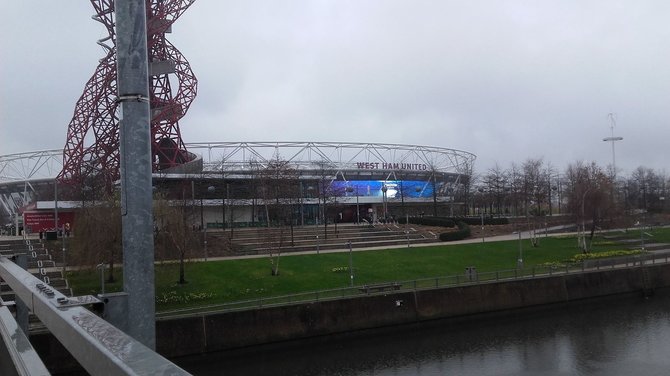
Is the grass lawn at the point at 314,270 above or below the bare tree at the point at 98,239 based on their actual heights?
below

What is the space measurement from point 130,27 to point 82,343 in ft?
7.37

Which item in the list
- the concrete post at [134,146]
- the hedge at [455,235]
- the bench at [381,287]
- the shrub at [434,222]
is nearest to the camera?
the concrete post at [134,146]

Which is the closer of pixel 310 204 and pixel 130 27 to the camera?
pixel 130 27

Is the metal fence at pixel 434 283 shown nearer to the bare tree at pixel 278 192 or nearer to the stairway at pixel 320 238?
the stairway at pixel 320 238

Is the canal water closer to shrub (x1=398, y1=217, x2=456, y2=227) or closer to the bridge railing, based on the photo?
the bridge railing

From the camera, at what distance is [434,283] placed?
3322 centimetres

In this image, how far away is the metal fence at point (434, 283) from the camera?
27.2 meters

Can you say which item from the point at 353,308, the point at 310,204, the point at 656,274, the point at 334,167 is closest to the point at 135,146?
the point at 353,308

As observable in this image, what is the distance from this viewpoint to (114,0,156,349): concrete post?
375cm

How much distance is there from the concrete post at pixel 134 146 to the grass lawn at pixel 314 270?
2665cm

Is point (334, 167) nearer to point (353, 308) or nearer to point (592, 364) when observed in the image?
point (353, 308)

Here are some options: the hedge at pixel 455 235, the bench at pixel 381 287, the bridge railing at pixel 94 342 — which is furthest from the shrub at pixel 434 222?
the bridge railing at pixel 94 342

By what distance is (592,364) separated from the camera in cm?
2297

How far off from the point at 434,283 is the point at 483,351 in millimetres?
7759
